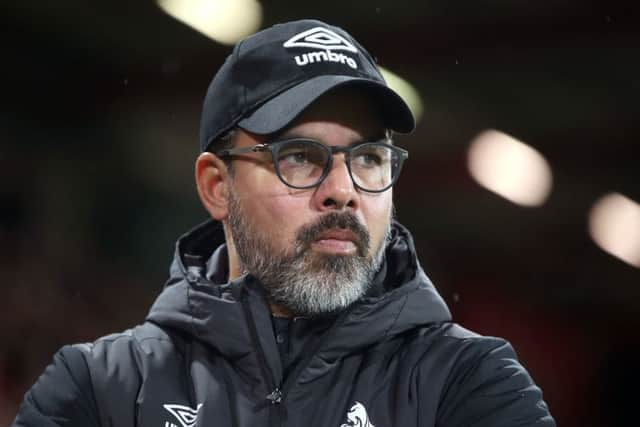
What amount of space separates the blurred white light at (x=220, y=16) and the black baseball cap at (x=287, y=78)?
2535mm

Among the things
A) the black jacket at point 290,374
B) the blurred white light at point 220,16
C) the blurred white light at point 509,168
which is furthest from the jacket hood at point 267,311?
the blurred white light at point 509,168

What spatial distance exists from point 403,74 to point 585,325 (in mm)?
1512

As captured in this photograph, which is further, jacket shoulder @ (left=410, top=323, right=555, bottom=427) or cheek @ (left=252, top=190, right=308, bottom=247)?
cheek @ (left=252, top=190, right=308, bottom=247)

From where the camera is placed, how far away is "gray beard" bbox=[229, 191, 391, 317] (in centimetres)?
136

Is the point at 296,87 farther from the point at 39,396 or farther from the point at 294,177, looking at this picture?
the point at 39,396

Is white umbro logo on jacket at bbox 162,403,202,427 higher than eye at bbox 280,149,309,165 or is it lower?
lower

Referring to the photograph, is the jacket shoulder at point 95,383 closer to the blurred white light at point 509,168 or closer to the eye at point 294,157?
the eye at point 294,157

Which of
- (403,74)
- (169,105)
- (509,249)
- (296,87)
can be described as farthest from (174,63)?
(296,87)

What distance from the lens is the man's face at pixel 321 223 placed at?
1.35m

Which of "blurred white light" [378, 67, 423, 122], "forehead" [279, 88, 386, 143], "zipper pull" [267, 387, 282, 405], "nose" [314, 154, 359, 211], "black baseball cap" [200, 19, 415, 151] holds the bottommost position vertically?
"zipper pull" [267, 387, 282, 405]

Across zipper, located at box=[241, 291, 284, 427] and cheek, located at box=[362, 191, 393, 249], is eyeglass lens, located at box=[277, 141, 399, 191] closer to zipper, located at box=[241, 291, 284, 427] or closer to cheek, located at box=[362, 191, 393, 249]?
cheek, located at box=[362, 191, 393, 249]

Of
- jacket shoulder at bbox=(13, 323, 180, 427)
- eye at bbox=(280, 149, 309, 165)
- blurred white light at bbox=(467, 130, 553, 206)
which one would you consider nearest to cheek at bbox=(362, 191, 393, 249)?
eye at bbox=(280, 149, 309, 165)

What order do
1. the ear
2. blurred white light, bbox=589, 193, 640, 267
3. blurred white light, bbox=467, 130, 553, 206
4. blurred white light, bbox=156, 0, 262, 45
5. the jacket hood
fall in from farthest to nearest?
blurred white light, bbox=467, 130, 553, 206 < blurred white light, bbox=589, 193, 640, 267 < blurred white light, bbox=156, 0, 262, 45 < the ear < the jacket hood

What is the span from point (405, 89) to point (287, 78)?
2.89 metres
